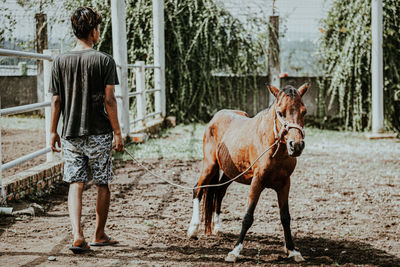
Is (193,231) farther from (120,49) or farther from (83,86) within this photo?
(120,49)

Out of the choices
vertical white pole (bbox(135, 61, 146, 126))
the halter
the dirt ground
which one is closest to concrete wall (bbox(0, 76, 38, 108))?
vertical white pole (bbox(135, 61, 146, 126))

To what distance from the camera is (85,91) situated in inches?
145

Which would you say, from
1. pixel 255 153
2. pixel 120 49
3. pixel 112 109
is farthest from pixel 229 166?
pixel 120 49

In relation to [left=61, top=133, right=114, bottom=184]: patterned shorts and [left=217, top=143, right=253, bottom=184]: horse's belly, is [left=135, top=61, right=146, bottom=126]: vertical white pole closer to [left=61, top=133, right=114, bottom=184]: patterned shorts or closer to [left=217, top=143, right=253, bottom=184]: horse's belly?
[left=217, top=143, right=253, bottom=184]: horse's belly

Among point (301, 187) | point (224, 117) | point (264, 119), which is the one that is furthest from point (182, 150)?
point (264, 119)

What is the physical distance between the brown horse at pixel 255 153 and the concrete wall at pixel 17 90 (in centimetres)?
991

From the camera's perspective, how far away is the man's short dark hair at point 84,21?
3.67m

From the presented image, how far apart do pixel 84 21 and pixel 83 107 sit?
648 mm

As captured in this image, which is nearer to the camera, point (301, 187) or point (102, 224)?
point (102, 224)

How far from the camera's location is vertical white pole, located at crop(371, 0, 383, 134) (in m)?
10.5

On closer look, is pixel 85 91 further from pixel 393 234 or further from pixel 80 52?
pixel 393 234

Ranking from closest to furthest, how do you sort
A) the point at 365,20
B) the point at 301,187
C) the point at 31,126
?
the point at 301,187 < the point at 365,20 < the point at 31,126

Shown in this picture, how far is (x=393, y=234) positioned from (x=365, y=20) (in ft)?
27.0

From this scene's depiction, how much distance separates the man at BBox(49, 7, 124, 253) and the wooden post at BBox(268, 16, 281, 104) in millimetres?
9510
